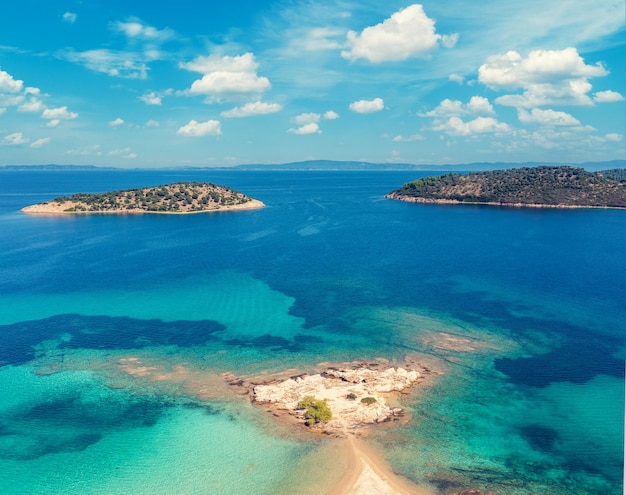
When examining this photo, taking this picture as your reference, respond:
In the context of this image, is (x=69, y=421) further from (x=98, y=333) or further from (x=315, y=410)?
(x=315, y=410)

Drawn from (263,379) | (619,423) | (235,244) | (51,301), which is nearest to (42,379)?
(263,379)

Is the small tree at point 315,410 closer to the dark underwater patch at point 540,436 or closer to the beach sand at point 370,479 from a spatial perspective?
the beach sand at point 370,479

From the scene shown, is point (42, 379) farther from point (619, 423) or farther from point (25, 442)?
point (619, 423)

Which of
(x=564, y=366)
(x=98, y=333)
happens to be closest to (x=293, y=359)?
(x=98, y=333)

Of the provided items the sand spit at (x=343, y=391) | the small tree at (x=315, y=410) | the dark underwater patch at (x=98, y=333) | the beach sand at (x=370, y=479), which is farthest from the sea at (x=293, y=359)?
the small tree at (x=315, y=410)

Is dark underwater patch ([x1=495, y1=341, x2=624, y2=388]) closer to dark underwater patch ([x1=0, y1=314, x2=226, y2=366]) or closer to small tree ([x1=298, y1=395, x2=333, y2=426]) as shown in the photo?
small tree ([x1=298, y1=395, x2=333, y2=426])
